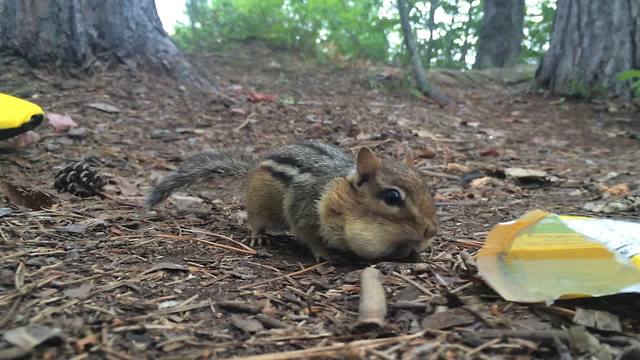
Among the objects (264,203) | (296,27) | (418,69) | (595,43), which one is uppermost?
(296,27)

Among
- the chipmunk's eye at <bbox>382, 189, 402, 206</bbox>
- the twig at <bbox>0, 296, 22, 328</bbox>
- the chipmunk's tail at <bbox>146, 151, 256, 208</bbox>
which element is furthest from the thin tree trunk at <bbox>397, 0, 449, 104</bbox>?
the twig at <bbox>0, 296, 22, 328</bbox>

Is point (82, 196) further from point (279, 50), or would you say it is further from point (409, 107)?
point (279, 50)

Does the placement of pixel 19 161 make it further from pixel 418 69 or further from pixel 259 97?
pixel 418 69

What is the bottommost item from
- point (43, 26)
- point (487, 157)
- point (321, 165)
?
point (487, 157)

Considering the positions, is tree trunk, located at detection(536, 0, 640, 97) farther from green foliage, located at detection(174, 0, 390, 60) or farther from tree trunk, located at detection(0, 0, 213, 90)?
tree trunk, located at detection(0, 0, 213, 90)

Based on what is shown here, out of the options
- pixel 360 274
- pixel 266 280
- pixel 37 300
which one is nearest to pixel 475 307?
pixel 360 274

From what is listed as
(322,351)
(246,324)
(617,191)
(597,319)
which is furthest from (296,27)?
(322,351)
